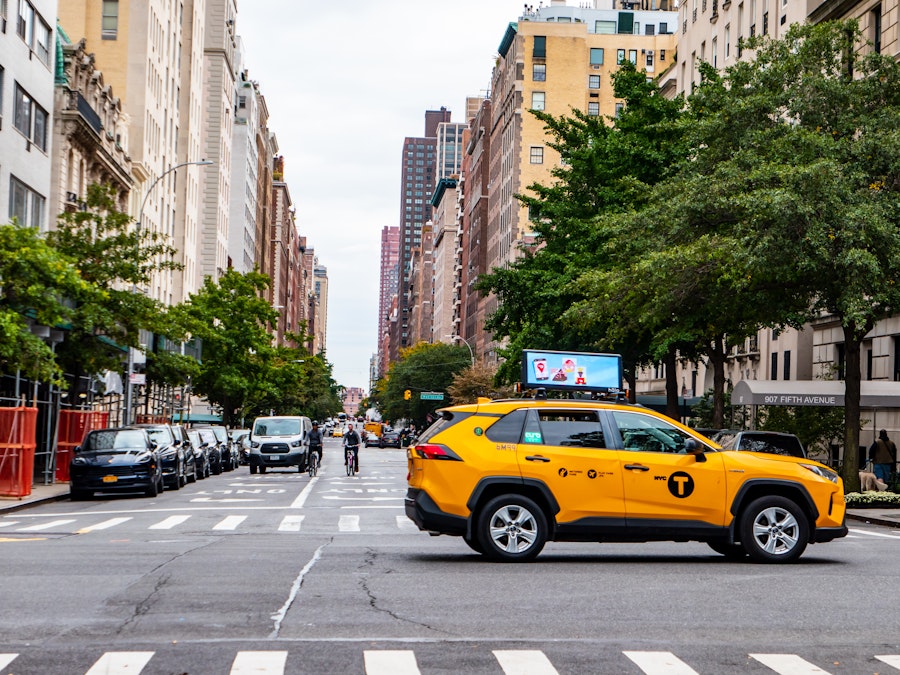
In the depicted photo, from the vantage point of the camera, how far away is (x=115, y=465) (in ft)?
96.5

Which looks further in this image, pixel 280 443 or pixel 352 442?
pixel 280 443

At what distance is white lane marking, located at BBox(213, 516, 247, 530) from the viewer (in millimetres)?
20422

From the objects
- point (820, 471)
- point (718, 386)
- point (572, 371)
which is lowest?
point (820, 471)

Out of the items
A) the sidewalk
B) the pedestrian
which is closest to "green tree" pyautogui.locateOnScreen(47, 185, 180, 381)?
the sidewalk

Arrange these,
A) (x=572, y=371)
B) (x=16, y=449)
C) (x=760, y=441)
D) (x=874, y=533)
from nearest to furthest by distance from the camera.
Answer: (x=572, y=371) < (x=874, y=533) < (x=760, y=441) < (x=16, y=449)

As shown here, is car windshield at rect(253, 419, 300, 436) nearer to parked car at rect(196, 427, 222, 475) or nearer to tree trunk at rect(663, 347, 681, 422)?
parked car at rect(196, 427, 222, 475)

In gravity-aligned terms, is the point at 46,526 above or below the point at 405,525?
below

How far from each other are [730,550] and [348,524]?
24.5ft

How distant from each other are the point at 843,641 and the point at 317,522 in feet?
43.3

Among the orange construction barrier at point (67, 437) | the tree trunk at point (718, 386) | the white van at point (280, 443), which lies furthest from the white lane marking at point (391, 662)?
the white van at point (280, 443)

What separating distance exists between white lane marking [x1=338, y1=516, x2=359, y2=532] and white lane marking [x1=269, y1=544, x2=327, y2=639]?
4.42 metres

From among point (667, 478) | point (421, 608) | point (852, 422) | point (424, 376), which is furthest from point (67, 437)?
point (424, 376)

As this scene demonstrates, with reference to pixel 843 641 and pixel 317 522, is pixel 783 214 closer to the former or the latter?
pixel 317 522

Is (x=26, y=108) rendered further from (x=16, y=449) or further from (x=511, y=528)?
(x=511, y=528)
